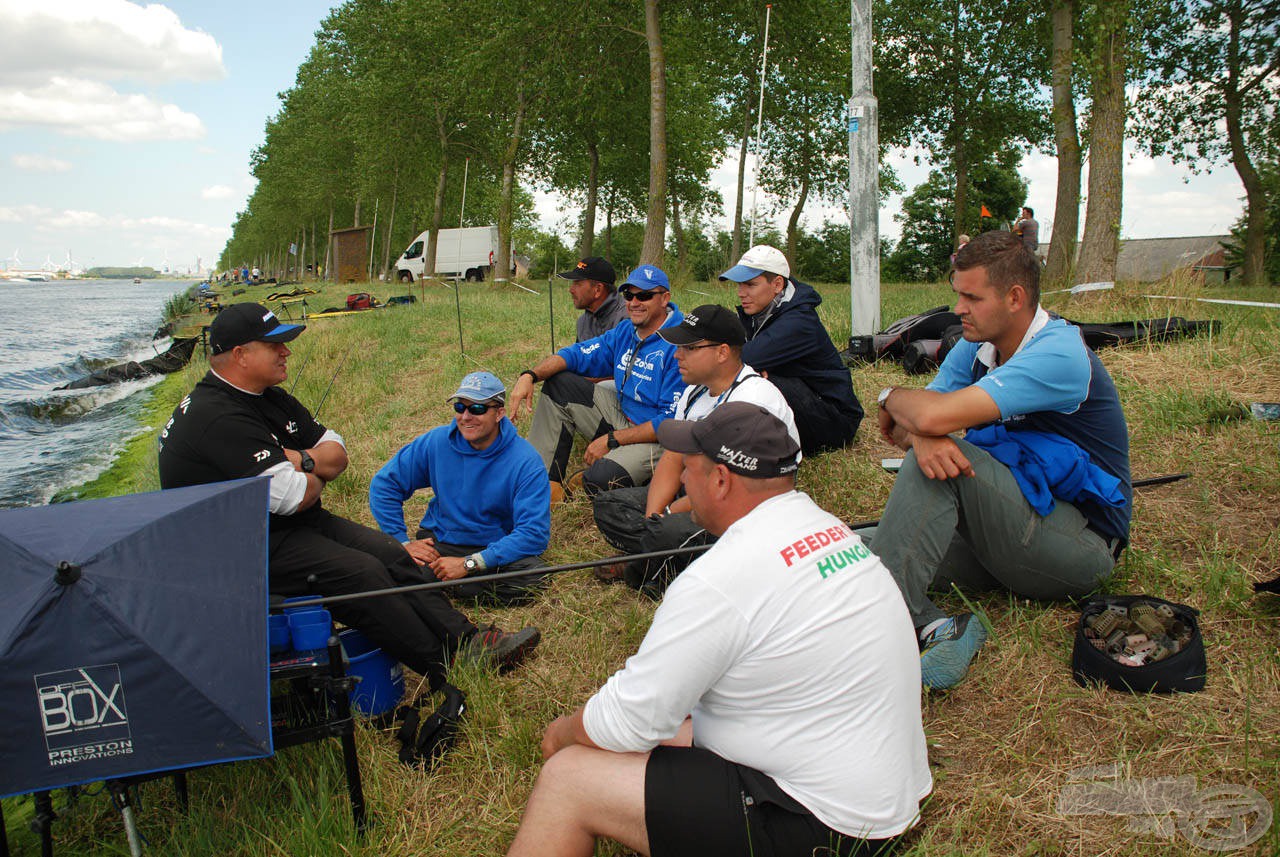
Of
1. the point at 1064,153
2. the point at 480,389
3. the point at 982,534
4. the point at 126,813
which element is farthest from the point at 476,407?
the point at 1064,153

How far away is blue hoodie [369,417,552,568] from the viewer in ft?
15.3

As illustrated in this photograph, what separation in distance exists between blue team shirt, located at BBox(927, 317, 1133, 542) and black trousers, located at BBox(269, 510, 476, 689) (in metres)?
2.40

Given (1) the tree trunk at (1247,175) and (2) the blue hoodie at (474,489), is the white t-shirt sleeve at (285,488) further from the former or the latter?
(1) the tree trunk at (1247,175)

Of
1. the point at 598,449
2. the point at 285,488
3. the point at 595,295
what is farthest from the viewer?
the point at 595,295

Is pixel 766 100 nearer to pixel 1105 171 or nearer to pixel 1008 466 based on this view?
pixel 1105 171

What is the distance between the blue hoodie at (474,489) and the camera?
15.3ft

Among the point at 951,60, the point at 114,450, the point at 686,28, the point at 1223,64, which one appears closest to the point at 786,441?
the point at 114,450

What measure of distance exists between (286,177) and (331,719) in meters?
59.3

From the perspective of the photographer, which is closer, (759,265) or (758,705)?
(758,705)

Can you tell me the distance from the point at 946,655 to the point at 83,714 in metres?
2.69

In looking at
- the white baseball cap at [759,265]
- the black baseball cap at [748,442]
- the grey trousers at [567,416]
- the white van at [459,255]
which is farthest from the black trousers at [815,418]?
the white van at [459,255]

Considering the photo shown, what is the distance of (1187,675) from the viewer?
9.83 ft

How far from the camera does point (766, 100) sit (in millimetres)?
29891

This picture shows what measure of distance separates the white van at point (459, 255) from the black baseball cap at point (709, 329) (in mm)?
36319
